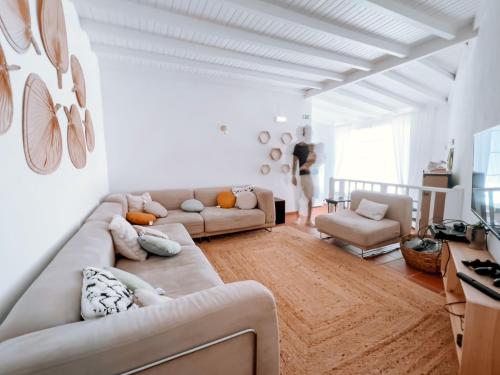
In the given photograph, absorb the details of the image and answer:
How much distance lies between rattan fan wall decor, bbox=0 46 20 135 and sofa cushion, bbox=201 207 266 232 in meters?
2.39

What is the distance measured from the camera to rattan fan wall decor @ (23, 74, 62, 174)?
1174 millimetres

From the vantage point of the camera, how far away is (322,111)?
6.04m

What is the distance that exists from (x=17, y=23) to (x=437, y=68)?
4838 millimetres

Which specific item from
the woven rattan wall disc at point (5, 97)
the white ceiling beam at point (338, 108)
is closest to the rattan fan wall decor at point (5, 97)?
the woven rattan wall disc at point (5, 97)

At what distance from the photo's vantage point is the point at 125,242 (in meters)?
1.77

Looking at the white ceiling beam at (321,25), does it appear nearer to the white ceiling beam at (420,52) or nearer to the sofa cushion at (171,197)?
the white ceiling beam at (420,52)

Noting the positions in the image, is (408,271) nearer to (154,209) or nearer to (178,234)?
(178,234)

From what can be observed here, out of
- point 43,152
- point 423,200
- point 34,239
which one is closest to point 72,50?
point 43,152

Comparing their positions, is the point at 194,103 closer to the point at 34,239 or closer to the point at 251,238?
the point at 251,238

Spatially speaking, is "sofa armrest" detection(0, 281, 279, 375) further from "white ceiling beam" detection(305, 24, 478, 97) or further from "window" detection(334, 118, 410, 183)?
"window" detection(334, 118, 410, 183)

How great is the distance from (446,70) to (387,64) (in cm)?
123

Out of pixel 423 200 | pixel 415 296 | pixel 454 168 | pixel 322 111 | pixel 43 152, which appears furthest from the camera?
pixel 322 111

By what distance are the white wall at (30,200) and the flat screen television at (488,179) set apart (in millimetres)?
2531

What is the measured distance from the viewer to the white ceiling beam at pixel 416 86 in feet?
12.3
